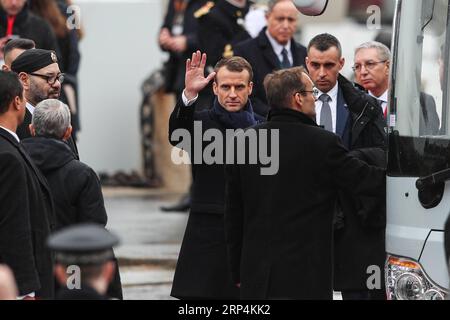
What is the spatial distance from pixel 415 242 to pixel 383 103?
196 cm

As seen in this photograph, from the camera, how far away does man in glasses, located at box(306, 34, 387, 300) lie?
7.36 meters

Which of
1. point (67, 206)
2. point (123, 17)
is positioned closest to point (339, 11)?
point (123, 17)

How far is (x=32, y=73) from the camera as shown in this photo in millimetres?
8195

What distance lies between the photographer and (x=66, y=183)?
→ 24.6ft

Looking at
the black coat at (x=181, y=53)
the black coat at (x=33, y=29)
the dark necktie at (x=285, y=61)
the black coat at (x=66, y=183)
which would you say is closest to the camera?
the black coat at (x=66, y=183)

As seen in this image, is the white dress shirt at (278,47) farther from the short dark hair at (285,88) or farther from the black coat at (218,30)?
the short dark hair at (285,88)

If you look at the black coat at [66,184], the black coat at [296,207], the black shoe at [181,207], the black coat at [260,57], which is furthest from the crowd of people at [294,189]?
the black shoe at [181,207]

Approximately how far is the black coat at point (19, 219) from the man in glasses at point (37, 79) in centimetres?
131

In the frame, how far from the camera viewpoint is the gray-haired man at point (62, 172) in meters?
7.46

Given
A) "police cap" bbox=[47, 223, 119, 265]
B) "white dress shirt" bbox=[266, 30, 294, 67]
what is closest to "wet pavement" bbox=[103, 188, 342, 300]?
"white dress shirt" bbox=[266, 30, 294, 67]

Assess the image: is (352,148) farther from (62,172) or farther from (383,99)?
(62,172)

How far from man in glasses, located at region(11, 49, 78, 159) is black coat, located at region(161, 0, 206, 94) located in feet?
15.7

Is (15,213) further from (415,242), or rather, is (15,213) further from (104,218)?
(415,242)

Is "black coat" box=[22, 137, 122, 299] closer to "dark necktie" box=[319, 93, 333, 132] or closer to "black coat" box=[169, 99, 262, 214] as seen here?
"black coat" box=[169, 99, 262, 214]
